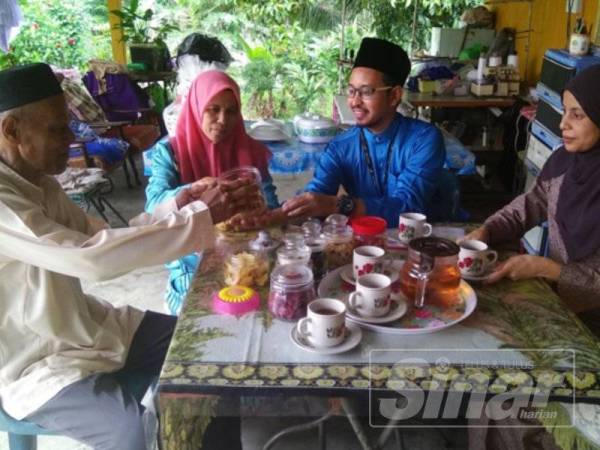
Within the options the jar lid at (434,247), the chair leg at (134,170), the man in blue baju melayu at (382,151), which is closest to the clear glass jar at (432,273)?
the jar lid at (434,247)

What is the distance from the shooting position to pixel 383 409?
1.43m

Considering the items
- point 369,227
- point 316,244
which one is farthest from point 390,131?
point 316,244

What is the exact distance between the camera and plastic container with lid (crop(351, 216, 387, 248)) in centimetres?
169

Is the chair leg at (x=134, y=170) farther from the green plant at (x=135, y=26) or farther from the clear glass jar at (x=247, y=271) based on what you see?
the clear glass jar at (x=247, y=271)

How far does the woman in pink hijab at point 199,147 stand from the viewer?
2.16 m

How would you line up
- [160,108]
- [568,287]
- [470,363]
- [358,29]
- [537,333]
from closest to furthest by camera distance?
[470,363] < [537,333] < [568,287] < [160,108] < [358,29]

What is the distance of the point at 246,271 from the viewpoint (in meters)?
1.52

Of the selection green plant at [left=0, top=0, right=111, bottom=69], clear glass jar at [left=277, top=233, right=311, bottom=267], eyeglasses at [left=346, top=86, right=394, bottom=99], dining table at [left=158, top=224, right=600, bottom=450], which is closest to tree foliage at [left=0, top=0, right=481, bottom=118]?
green plant at [left=0, top=0, right=111, bottom=69]

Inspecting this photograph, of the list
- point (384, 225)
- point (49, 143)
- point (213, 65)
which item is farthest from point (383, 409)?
point (213, 65)

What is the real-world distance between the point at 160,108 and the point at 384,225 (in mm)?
5455

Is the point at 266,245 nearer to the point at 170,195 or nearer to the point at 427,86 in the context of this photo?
the point at 170,195

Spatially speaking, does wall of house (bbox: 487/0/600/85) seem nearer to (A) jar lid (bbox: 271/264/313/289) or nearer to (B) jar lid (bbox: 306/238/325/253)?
(B) jar lid (bbox: 306/238/325/253)

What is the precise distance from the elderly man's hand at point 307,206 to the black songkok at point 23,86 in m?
0.88

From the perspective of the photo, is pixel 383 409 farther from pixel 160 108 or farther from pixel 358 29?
pixel 358 29
